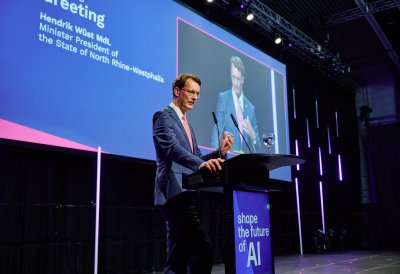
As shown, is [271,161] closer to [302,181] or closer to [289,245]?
[289,245]

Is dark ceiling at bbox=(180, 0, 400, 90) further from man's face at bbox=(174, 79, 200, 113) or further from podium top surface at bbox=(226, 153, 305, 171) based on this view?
podium top surface at bbox=(226, 153, 305, 171)

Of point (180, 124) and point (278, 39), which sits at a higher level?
point (278, 39)

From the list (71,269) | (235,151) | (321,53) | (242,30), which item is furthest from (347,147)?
(71,269)

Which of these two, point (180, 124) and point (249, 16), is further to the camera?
point (249, 16)

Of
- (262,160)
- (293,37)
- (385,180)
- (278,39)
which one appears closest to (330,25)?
(293,37)

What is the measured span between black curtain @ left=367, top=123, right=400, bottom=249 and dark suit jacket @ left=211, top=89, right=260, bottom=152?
4.61m

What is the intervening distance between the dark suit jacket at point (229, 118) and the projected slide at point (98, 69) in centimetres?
9

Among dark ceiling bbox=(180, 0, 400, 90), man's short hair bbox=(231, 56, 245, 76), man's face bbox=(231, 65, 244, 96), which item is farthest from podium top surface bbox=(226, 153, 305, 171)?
dark ceiling bbox=(180, 0, 400, 90)

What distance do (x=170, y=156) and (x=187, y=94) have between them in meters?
0.37

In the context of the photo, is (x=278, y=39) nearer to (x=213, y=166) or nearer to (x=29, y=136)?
(x=29, y=136)

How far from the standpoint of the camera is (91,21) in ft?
11.5

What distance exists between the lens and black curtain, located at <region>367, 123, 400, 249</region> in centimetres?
837

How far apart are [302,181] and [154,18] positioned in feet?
14.7

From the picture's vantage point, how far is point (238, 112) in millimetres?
5059
